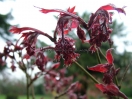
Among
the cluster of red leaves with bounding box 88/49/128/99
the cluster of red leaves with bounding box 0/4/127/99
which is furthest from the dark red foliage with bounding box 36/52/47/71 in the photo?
the cluster of red leaves with bounding box 88/49/128/99

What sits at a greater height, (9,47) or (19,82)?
(9,47)

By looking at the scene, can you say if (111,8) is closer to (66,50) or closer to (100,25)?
(100,25)

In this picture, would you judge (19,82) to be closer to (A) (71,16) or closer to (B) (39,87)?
(B) (39,87)

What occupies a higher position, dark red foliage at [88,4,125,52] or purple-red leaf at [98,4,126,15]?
purple-red leaf at [98,4,126,15]

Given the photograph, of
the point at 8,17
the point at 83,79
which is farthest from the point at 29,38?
the point at 8,17

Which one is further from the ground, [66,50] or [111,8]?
[111,8]

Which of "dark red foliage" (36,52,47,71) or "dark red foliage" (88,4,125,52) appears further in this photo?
"dark red foliage" (36,52,47,71)

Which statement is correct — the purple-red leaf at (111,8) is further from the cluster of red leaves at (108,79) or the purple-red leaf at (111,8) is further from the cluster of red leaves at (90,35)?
the cluster of red leaves at (108,79)

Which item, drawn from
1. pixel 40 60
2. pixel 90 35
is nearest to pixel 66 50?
pixel 90 35

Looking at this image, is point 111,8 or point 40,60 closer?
point 111,8

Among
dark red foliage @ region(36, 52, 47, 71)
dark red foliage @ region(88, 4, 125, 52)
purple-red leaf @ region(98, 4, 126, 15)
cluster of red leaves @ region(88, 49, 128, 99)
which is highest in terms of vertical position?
purple-red leaf @ region(98, 4, 126, 15)

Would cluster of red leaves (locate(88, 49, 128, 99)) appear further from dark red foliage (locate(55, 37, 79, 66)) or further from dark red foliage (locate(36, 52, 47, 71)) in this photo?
dark red foliage (locate(36, 52, 47, 71))
